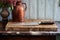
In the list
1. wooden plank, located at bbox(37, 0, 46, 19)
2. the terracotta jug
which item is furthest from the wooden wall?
the terracotta jug

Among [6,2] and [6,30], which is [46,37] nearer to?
[6,30]

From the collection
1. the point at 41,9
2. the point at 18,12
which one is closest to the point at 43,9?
the point at 41,9

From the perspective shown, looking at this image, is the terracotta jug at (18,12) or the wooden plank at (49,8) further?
the wooden plank at (49,8)

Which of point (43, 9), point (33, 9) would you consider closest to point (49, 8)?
point (43, 9)

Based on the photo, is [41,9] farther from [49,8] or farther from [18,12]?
[18,12]

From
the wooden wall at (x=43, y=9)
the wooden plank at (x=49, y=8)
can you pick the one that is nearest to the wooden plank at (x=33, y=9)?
the wooden wall at (x=43, y=9)

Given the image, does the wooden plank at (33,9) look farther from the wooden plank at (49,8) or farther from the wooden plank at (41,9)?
the wooden plank at (49,8)

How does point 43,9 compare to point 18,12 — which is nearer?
point 18,12

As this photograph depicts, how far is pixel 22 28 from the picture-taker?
1.54 metres

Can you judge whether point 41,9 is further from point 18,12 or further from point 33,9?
point 18,12

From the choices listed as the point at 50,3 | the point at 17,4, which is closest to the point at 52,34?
the point at 17,4

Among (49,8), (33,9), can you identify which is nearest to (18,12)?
(33,9)

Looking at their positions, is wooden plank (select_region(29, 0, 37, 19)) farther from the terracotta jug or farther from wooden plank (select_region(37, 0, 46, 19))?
the terracotta jug

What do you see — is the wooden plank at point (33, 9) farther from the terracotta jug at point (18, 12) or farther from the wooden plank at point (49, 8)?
the terracotta jug at point (18, 12)
